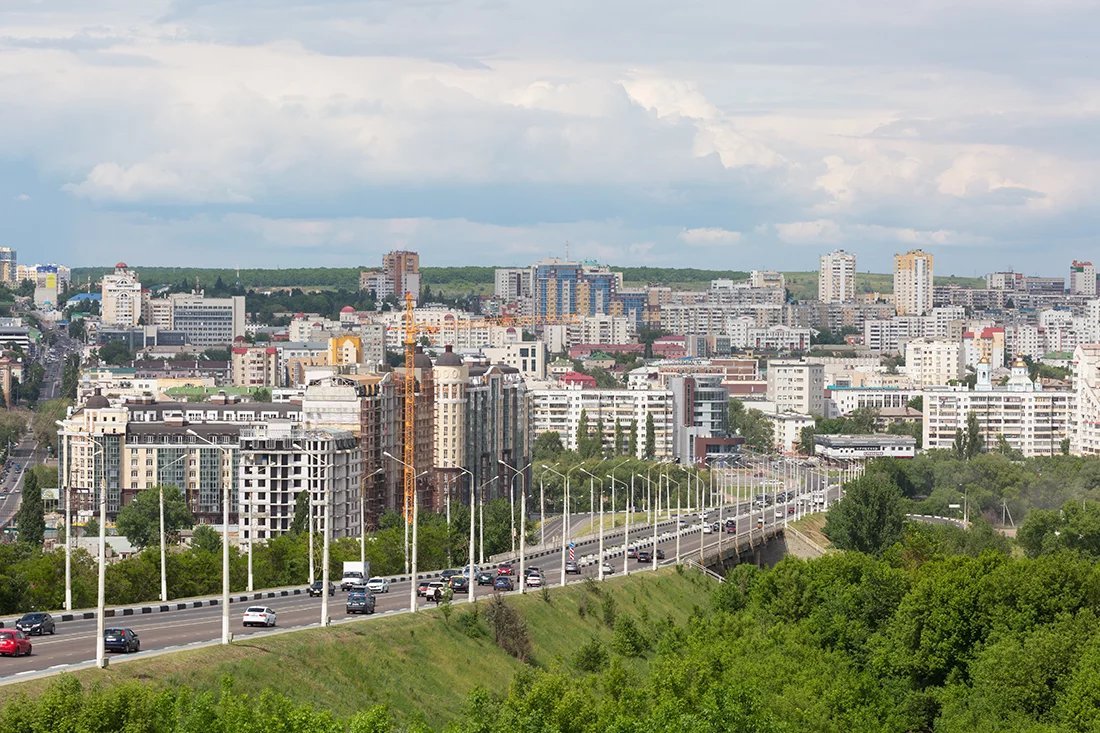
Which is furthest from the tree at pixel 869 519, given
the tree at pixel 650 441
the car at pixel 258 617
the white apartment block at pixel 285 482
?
the tree at pixel 650 441

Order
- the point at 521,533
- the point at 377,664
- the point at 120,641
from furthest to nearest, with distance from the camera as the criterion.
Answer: the point at 521,533 → the point at 377,664 → the point at 120,641

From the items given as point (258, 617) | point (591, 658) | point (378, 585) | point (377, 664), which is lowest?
point (591, 658)

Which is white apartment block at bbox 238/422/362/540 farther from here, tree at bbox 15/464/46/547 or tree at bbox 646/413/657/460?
tree at bbox 646/413/657/460

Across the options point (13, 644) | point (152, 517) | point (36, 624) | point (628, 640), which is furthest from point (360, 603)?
point (152, 517)

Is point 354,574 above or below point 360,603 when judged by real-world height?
below

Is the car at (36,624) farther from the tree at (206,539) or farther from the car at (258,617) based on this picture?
the tree at (206,539)

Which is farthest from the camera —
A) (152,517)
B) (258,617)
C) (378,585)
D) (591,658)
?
(152,517)

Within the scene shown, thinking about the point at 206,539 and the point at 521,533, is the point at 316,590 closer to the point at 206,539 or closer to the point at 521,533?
the point at 521,533
